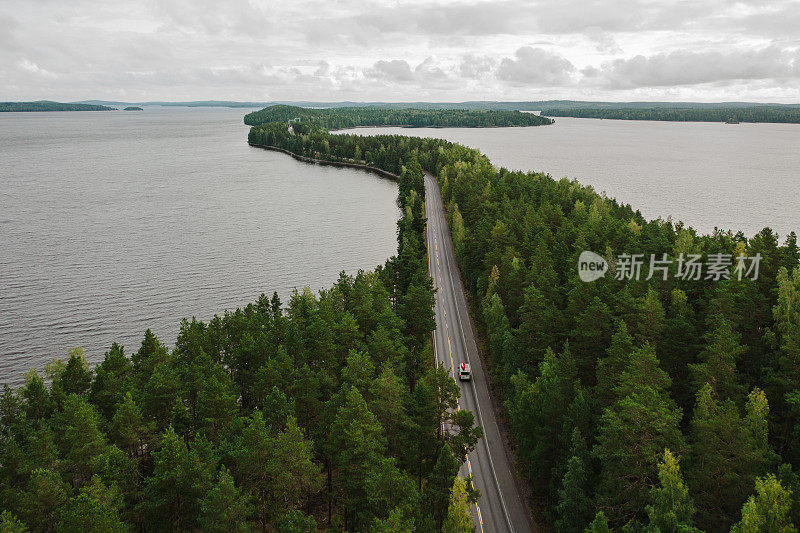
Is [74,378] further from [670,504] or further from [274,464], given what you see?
[670,504]

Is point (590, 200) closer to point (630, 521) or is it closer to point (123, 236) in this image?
point (630, 521)

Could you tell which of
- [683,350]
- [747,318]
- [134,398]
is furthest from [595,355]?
[134,398]

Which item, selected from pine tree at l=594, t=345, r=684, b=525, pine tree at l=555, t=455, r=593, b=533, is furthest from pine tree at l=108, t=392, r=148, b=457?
pine tree at l=594, t=345, r=684, b=525

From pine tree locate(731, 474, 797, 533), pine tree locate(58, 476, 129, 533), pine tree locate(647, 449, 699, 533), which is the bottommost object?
pine tree locate(58, 476, 129, 533)

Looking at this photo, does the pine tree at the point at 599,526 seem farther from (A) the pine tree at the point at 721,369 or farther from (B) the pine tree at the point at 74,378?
(B) the pine tree at the point at 74,378

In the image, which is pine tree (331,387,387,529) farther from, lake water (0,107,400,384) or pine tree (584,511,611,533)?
lake water (0,107,400,384)

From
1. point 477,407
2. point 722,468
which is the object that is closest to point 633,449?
point 722,468
